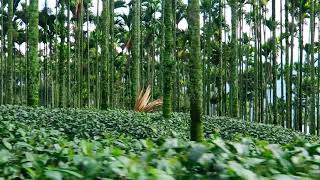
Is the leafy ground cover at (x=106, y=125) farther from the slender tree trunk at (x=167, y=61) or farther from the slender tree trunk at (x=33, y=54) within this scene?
the slender tree trunk at (x=33, y=54)

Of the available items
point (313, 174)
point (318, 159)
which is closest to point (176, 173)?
point (313, 174)

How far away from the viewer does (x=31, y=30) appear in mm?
13180

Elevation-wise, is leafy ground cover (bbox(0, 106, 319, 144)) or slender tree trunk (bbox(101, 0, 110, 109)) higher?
slender tree trunk (bbox(101, 0, 110, 109))

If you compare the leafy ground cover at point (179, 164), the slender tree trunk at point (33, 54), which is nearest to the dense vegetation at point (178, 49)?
the slender tree trunk at point (33, 54)

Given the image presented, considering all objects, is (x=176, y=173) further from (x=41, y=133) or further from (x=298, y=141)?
(x=41, y=133)

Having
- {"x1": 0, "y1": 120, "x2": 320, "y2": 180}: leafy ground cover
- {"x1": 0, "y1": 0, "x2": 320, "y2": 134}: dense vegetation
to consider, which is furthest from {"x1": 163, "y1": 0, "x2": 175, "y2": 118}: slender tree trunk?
{"x1": 0, "y1": 120, "x2": 320, "y2": 180}: leafy ground cover

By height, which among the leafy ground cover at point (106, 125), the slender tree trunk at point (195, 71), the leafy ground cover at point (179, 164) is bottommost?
the leafy ground cover at point (106, 125)

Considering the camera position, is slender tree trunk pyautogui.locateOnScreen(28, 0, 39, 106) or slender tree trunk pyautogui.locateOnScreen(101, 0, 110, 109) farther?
slender tree trunk pyautogui.locateOnScreen(101, 0, 110, 109)

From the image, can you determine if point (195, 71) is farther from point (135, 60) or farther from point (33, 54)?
point (135, 60)

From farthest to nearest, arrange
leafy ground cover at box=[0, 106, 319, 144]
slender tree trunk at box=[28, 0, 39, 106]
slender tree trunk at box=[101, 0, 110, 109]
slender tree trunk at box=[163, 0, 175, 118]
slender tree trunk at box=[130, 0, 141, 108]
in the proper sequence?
1. slender tree trunk at box=[130, 0, 141, 108]
2. slender tree trunk at box=[101, 0, 110, 109]
3. slender tree trunk at box=[163, 0, 175, 118]
4. slender tree trunk at box=[28, 0, 39, 106]
5. leafy ground cover at box=[0, 106, 319, 144]

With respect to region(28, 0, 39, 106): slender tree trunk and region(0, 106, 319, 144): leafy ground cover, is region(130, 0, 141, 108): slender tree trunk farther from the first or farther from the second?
region(28, 0, 39, 106): slender tree trunk

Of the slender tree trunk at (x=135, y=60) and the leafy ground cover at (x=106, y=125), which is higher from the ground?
the slender tree trunk at (x=135, y=60)

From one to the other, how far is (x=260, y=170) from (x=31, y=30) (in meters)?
12.1

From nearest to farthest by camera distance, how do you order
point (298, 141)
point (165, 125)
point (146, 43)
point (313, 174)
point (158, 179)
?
point (158, 179) → point (313, 174) → point (298, 141) → point (165, 125) → point (146, 43)
